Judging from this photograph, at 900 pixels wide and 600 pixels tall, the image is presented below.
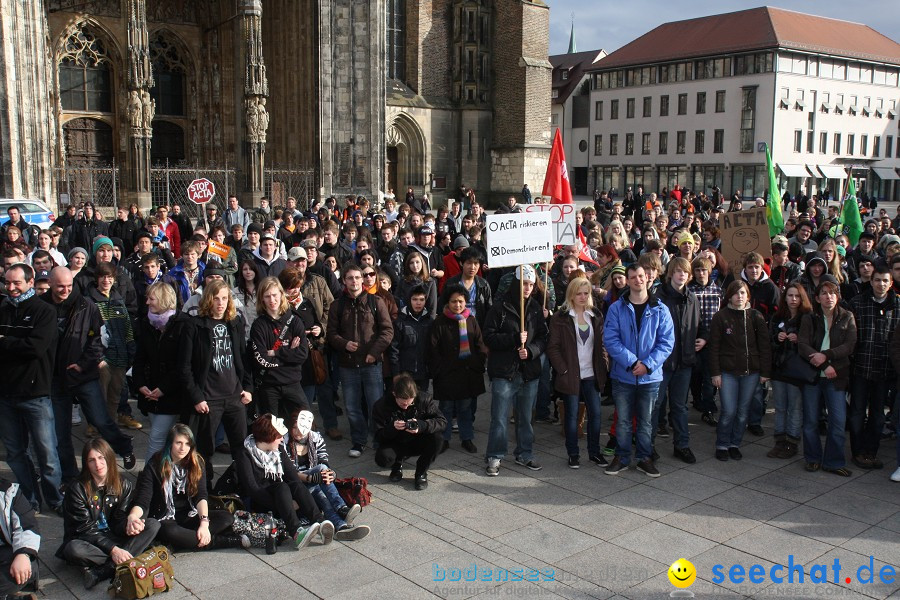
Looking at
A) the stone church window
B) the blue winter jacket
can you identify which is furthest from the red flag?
the stone church window

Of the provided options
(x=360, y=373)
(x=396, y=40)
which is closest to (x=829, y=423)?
(x=360, y=373)

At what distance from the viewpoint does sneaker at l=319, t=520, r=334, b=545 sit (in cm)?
586

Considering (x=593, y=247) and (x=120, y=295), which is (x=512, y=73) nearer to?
(x=593, y=247)

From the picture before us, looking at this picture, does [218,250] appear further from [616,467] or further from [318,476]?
[616,467]

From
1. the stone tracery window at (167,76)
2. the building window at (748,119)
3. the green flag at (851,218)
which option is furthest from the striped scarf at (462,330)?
the building window at (748,119)

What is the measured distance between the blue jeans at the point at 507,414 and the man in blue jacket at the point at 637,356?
29.3 inches

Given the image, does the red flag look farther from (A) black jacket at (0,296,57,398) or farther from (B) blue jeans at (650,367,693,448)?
(A) black jacket at (0,296,57,398)

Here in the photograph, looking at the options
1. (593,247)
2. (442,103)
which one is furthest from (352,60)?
(593,247)

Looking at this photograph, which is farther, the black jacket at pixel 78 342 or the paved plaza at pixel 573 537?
the black jacket at pixel 78 342

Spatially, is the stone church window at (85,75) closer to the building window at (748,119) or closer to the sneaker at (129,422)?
the sneaker at (129,422)

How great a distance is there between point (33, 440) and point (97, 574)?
5.32 feet

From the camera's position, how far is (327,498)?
6234 mm

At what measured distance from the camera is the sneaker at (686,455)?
768cm

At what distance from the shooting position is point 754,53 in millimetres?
57219
